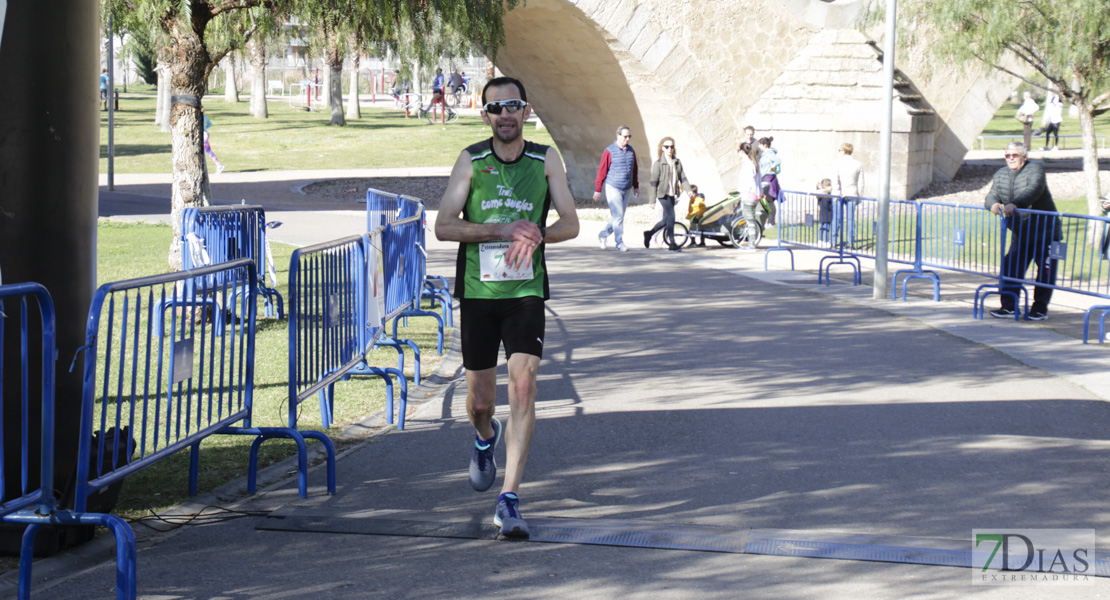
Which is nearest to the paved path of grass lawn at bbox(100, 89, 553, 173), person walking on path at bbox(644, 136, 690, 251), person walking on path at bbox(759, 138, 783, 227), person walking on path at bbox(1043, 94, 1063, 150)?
person walking on path at bbox(644, 136, 690, 251)

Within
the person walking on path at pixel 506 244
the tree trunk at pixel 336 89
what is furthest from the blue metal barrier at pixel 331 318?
the tree trunk at pixel 336 89

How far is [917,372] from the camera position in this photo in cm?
910

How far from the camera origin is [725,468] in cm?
630

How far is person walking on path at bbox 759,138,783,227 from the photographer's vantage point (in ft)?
59.8

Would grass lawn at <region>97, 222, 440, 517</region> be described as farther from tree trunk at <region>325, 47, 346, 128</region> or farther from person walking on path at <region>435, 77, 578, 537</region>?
tree trunk at <region>325, 47, 346, 128</region>

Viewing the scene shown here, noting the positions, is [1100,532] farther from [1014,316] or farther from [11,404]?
[1014,316]

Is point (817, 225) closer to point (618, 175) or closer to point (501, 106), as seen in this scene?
point (618, 175)

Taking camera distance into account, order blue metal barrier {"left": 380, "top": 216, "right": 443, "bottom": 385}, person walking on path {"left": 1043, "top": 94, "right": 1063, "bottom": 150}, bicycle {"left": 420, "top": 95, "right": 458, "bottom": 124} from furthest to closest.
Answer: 1. bicycle {"left": 420, "top": 95, "right": 458, "bottom": 124}
2. person walking on path {"left": 1043, "top": 94, "right": 1063, "bottom": 150}
3. blue metal barrier {"left": 380, "top": 216, "right": 443, "bottom": 385}

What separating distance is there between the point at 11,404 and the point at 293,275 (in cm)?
178

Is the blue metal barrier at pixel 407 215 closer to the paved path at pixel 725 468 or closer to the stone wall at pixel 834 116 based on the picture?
the paved path at pixel 725 468

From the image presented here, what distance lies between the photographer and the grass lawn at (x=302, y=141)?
113 ft

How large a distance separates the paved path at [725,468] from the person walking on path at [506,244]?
0.64 metres

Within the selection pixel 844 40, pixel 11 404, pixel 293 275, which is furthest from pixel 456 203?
pixel 844 40

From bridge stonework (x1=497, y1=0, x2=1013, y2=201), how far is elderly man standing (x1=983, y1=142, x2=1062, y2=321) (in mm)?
10484
